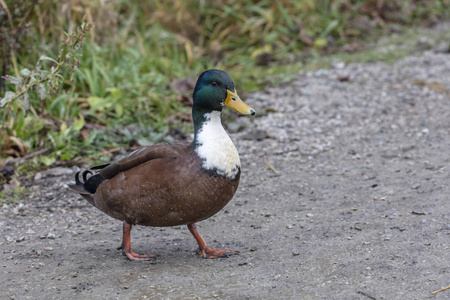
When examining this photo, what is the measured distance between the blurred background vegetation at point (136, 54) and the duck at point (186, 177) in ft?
3.20

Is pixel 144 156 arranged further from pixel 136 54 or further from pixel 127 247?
pixel 136 54

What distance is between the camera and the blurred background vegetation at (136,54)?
18.3 ft

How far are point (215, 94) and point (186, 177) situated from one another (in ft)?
1.77

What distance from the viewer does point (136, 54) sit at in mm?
7168

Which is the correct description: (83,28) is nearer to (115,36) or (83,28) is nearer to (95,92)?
(95,92)

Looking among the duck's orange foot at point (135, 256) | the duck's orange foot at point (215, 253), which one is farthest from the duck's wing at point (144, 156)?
the duck's orange foot at point (215, 253)

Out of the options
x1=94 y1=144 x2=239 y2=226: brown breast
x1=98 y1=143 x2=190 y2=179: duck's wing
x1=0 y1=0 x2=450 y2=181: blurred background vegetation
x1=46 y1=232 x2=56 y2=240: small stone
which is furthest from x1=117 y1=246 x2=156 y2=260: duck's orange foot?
x1=0 y1=0 x2=450 y2=181: blurred background vegetation

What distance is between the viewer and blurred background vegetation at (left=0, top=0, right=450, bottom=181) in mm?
5582

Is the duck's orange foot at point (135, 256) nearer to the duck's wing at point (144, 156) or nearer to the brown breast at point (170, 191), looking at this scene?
the brown breast at point (170, 191)

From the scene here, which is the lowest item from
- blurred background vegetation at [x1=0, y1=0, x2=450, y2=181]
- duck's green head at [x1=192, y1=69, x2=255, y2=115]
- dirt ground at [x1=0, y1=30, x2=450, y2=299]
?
dirt ground at [x1=0, y1=30, x2=450, y2=299]

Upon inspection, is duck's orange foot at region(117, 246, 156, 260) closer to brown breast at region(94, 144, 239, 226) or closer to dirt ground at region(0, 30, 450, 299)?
dirt ground at region(0, 30, 450, 299)

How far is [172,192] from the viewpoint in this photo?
11.7 feet

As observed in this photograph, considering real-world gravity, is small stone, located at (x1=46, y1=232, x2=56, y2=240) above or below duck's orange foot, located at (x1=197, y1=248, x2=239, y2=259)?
below

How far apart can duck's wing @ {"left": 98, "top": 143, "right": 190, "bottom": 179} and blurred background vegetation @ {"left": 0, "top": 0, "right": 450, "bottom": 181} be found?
847 mm
